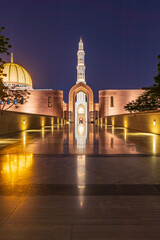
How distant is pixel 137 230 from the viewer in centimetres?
211

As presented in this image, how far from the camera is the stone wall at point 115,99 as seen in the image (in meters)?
56.0

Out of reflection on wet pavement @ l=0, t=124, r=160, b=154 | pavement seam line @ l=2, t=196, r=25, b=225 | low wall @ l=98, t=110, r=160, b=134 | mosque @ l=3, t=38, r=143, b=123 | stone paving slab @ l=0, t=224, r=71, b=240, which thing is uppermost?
mosque @ l=3, t=38, r=143, b=123

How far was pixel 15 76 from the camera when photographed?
74.2 metres

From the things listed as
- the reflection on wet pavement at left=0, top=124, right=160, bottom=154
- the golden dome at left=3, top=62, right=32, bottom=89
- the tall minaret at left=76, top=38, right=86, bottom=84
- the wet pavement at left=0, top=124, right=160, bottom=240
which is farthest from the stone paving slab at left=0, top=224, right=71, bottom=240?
the tall minaret at left=76, top=38, right=86, bottom=84

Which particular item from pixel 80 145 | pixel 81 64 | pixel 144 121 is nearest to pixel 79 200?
pixel 80 145

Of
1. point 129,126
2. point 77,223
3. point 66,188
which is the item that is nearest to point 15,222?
point 77,223

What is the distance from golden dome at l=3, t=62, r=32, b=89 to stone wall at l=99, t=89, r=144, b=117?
30.8 m

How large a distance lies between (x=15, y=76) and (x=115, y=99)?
3691cm

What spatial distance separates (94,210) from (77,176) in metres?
1.44

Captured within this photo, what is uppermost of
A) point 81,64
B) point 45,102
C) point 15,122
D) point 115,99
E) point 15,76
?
point 81,64

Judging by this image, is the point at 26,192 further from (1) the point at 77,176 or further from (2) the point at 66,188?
(1) the point at 77,176

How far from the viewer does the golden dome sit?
73.3 m

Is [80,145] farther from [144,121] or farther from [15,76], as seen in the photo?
[15,76]

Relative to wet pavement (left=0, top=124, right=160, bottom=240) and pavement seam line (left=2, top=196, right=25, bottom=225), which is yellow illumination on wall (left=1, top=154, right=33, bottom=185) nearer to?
wet pavement (left=0, top=124, right=160, bottom=240)
